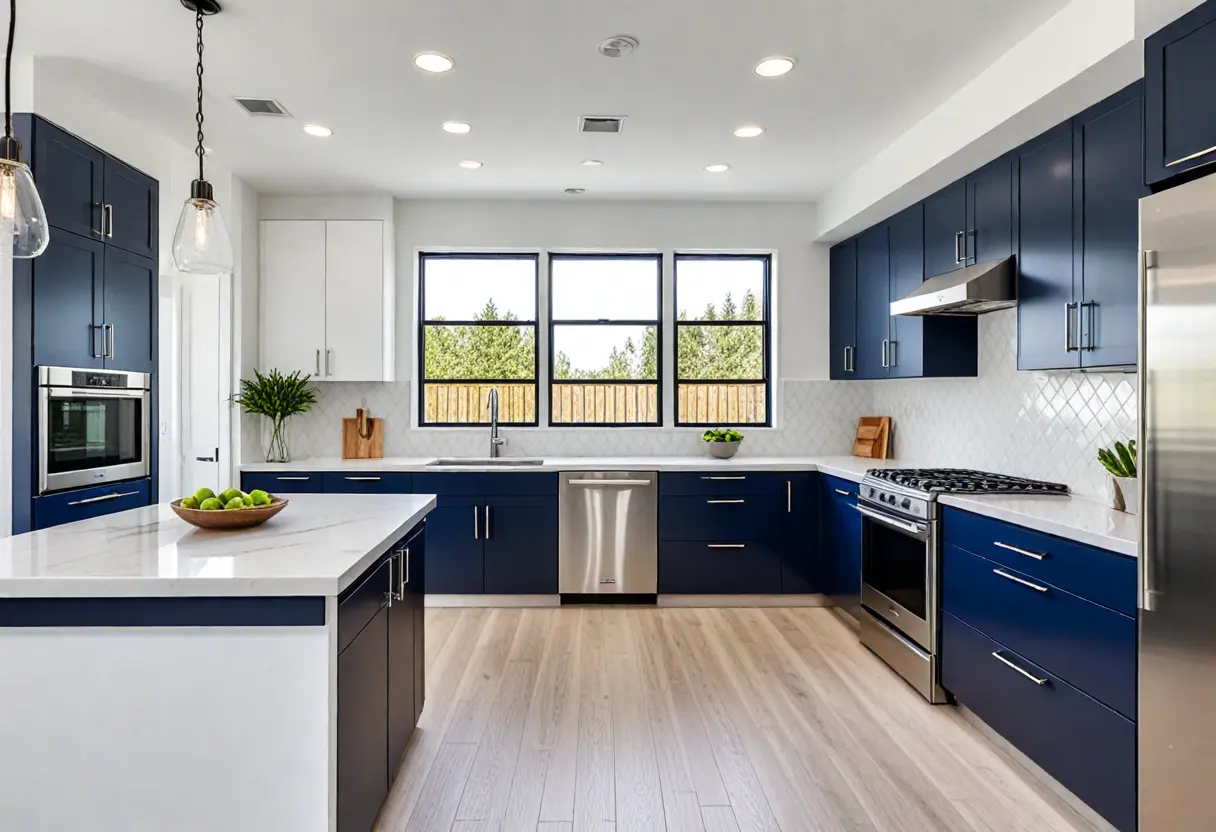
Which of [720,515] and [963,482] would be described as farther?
[720,515]

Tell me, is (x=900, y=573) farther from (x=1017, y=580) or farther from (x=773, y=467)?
(x=773, y=467)

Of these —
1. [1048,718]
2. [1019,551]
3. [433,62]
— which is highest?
[433,62]

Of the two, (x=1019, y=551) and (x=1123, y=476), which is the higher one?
(x=1123, y=476)

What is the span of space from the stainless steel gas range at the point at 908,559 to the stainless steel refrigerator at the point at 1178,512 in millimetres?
Answer: 1097

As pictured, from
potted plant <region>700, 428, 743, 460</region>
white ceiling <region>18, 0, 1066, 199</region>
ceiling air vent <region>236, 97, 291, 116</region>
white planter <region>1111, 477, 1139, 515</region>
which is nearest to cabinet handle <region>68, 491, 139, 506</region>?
white ceiling <region>18, 0, 1066, 199</region>

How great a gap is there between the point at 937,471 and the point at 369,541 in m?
2.91

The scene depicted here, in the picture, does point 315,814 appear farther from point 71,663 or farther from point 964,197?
point 964,197

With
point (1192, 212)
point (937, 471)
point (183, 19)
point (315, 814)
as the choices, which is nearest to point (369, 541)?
point (315, 814)

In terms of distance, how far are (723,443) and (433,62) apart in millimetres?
2919

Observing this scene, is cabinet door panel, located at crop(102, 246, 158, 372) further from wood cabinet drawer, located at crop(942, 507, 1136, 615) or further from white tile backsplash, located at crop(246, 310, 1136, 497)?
wood cabinet drawer, located at crop(942, 507, 1136, 615)

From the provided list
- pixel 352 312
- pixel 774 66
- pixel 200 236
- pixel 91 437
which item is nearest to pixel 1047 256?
pixel 774 66

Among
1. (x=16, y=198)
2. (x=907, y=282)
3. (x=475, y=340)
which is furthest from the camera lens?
(x=475, y=340)

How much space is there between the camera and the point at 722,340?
16.9 ft

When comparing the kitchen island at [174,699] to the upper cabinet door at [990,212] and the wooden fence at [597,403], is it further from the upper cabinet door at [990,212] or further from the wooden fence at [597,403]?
the wooden fence at [597,403]
